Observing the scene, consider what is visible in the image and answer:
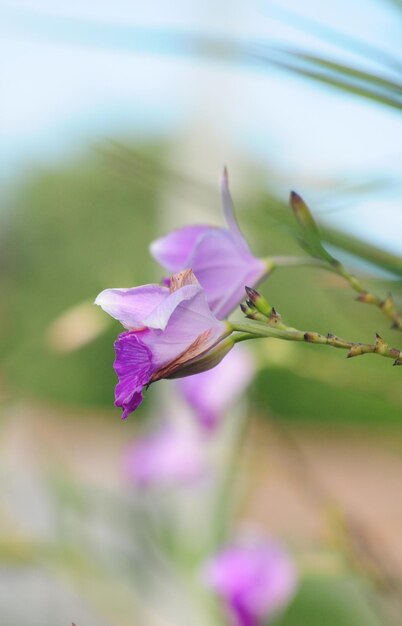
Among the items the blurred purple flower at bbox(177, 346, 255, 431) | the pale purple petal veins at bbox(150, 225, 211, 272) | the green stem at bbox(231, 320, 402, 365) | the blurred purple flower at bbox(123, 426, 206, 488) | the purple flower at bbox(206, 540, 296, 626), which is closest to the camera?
the green stem at bbox(231, 320, 402, 365)

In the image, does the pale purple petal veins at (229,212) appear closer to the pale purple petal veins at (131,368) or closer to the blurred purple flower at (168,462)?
the pale purple petal veins at (131,368)

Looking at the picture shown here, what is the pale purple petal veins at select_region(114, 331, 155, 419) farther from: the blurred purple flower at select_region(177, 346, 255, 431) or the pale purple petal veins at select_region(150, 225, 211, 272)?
the blurred purple flower at select_region(177, 346, 255, 431)

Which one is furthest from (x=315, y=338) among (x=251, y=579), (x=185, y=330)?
(x=251, y=579)

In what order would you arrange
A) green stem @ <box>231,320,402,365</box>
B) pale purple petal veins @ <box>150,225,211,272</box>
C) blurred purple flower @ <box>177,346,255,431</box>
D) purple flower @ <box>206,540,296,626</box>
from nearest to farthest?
1. green stem @ <box>231,320,402,365</box>
2. pale purple petal veins @ <box>150,225,211,272</box>
3. purple flower @ <box>206,540,296,626</box>
4. blurred purple flower @ <box>177,346,255,431</box>

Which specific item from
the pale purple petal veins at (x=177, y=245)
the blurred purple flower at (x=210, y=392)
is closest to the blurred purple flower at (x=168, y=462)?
the blurred purple flower at (x=210, y=392)

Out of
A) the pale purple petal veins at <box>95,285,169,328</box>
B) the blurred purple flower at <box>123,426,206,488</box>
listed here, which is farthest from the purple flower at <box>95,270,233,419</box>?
the blurred purple flower at <box>123,426,206,488</box>

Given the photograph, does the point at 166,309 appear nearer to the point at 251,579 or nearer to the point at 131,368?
the point at 131,368

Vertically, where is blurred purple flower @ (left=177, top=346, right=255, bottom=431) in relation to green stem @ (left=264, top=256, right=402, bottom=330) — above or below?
below

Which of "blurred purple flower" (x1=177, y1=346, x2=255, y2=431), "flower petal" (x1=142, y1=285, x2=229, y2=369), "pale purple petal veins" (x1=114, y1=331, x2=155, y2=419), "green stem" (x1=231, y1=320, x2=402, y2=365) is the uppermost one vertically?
"green stem" (x1=231, y1=320, x2=402, y2=365)

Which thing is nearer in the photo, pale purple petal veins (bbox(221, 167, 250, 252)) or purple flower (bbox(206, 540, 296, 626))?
pale purple petal veins (bbox(221, 167, 250, 252))
